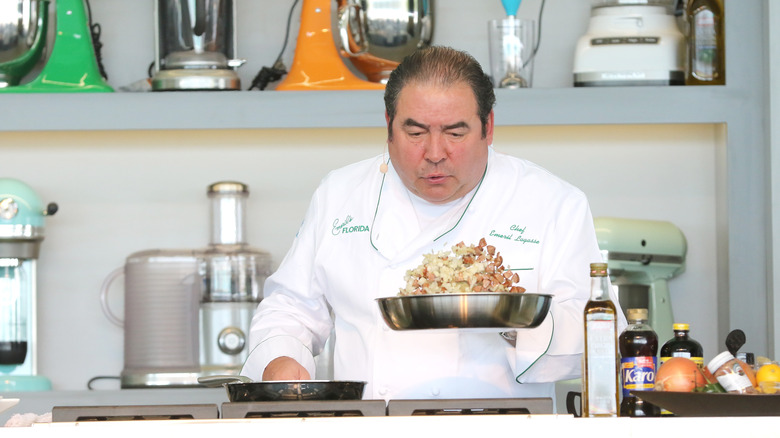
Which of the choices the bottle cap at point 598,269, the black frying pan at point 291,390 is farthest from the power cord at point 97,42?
the bottle cap at point 598,269

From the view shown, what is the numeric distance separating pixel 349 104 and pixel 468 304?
1.25 m

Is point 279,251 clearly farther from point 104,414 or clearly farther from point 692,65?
point 104,414

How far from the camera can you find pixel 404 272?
1836 millimetres

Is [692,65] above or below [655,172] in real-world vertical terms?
above

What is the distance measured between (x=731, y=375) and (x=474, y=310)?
32cm

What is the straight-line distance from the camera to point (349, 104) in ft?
8.43

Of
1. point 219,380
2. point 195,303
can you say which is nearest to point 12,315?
point 195,303

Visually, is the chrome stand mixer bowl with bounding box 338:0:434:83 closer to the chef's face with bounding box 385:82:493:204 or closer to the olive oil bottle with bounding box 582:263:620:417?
the chef's face with bounding box 385:82:493:204

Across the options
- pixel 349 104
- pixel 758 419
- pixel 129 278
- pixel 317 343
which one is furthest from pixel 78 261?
pixel 758 419

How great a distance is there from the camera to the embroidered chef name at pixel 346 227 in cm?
192

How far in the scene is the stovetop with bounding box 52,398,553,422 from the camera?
4.03 ft

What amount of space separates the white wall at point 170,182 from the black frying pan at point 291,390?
1514mm

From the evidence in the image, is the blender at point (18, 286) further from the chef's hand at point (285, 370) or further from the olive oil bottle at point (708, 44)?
the olive oil bottle at point (708, 44)

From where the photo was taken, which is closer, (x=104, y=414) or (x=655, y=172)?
(x=104, y=414)
